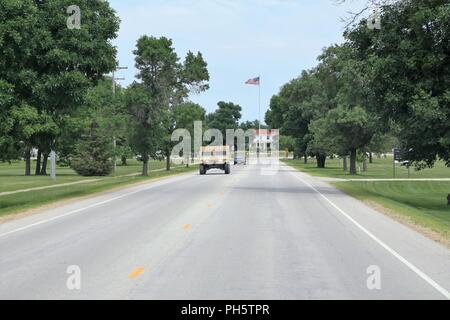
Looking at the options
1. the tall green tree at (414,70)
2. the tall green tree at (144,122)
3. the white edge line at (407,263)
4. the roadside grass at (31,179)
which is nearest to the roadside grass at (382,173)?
the tall green tree at (144,122)

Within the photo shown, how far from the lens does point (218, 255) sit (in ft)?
36.5

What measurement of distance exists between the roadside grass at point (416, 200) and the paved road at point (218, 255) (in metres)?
1.22

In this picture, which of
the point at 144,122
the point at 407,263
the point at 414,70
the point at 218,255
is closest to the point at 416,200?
the point at 414,70

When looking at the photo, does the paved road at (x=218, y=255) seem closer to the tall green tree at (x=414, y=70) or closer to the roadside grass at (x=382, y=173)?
the tall green tree at (x=414, y=70)

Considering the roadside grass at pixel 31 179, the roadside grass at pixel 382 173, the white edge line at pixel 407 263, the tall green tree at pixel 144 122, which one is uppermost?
the tall green tree at pixel 144 122

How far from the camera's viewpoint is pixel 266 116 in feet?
623

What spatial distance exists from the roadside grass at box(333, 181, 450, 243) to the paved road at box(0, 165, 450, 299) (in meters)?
1.22

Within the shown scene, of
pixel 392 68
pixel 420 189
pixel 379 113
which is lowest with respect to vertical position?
pixel 420 189

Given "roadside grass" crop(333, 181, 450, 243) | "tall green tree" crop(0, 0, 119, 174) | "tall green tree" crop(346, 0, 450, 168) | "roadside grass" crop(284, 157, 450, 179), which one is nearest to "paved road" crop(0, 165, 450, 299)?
"roadside grass" crop(333, 181, 450, 243)

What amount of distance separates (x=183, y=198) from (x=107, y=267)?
15.3 m

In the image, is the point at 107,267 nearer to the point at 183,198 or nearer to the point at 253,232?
the point at 253,232

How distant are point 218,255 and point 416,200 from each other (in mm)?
21811

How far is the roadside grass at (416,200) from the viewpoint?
715 inches
